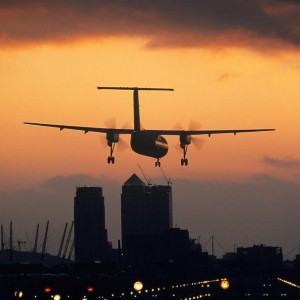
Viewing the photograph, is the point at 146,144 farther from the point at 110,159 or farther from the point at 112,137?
the point at 110,159

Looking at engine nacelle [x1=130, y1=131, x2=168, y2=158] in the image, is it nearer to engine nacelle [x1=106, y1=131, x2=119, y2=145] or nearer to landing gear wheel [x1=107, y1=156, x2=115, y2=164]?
engine nacelle [x1=106, y1=131, x2=119, y2=145]

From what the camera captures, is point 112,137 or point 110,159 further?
point 112,137

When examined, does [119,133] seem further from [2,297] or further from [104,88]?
[2,297]

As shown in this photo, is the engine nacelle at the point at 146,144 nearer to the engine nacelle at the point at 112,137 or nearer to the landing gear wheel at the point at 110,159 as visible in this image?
the engine nacelle at the point at 112,137

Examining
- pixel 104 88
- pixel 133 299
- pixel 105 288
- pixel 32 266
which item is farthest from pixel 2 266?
pixel 104 88

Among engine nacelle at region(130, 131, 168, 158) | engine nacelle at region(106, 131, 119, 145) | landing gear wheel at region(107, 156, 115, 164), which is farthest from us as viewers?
engine nacelle at region(130, 131, 168, 158)

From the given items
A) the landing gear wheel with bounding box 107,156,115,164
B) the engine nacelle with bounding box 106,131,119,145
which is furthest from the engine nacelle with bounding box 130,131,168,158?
the landing gear wheel with bounding box 107,156,115,164

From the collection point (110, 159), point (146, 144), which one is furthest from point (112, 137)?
point (146, 144)

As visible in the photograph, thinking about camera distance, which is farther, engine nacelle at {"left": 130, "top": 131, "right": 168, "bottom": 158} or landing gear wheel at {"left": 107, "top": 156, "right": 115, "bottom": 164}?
engine nacelle at {"left": 130, "top": 131, "right": 168, "bottom": 158}
